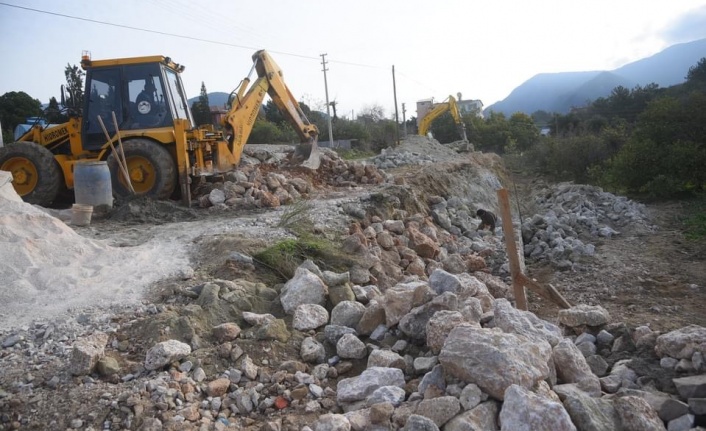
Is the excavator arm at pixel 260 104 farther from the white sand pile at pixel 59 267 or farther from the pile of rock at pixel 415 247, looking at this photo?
the white sand pile at pixel 59 267

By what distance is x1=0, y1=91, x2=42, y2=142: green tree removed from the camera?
22.6m

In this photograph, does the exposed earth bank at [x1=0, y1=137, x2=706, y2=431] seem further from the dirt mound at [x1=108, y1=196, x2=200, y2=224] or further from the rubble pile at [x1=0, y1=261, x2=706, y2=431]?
the dirt mound at [x1=108, y1=196, x2=200, y2=224]

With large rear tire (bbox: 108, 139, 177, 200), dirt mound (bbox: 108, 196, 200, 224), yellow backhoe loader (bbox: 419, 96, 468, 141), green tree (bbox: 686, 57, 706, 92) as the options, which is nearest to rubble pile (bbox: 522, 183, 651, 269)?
dirt mound (bbox: 108, 196, 200, 224)

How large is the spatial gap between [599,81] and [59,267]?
78.0 metres

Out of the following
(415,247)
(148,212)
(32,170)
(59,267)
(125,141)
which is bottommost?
(415,247)

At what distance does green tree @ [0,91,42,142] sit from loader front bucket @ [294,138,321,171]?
55.4ft

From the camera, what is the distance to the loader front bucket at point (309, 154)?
436 inches

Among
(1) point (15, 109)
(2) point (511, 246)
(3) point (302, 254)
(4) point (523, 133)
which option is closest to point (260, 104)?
(3) point (302, 254)

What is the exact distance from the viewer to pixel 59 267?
4469 mm

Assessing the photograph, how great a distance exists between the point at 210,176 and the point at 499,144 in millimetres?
27814

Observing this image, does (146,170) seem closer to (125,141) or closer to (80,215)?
(125,141)

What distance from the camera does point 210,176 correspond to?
348 inches

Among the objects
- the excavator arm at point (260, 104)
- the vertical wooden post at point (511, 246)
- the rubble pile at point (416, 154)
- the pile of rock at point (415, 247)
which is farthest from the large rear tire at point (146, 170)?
the rubble pile at point (416, 154)

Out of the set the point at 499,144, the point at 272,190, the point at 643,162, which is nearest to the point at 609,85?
the point at 499,144
